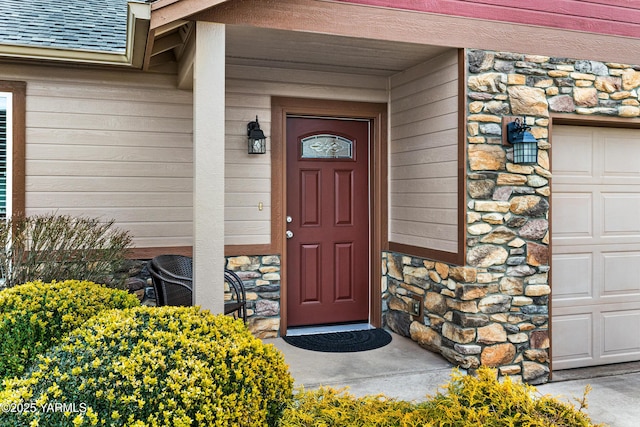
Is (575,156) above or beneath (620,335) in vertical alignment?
above

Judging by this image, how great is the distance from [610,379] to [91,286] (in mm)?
3955

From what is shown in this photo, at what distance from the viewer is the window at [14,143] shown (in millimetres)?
4289

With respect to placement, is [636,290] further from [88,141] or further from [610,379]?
[88,141]

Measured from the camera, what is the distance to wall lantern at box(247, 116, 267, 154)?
468 centimetres

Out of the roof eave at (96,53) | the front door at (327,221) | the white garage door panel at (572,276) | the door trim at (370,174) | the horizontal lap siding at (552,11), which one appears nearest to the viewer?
the roof eave at (96,53)

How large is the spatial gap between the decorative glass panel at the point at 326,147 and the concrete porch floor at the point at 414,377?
176 cm

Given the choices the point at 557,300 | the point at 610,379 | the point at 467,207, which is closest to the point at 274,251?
the point at 467,207

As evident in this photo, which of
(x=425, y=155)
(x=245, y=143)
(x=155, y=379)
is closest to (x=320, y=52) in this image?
(x=245, y=143)

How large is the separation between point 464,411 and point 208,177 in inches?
82.6

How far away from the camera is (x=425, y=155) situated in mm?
4586

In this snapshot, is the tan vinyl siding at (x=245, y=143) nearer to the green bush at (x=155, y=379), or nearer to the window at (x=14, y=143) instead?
the window at (x=14, y=143)

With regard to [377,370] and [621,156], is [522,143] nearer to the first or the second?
[621,156]

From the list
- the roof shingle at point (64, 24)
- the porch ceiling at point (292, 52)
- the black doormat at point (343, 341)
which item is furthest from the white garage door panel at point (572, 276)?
the roof shingle at point (64, 24)

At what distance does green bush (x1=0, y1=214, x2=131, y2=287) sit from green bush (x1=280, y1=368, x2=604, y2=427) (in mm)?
2602
